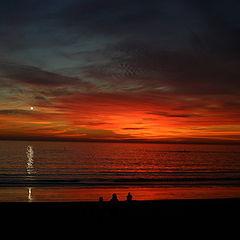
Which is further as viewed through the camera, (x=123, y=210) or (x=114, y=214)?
(x=123, y=210)

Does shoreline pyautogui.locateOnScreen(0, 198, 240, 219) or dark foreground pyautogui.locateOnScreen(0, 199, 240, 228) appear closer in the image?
dark foreground pyautogui.locateOnScreen(0, 199, 240, 228)

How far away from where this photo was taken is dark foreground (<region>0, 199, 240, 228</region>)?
1174cm

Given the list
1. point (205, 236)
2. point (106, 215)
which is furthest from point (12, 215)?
point (205, 236)

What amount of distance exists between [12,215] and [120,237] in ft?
19.6

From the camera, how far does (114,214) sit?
1216 cm

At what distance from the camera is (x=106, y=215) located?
1220 centimetres

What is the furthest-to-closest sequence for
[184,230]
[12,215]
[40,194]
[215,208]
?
[40,194] → [215,208] → [12,215] → [184,230]

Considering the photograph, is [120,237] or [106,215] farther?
[106,215]

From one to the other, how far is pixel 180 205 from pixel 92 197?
888 centimetres

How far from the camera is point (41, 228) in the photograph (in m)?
10.7

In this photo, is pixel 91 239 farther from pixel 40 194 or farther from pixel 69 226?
pixel 40 194

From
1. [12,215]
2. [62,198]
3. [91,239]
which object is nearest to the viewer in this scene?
[91,239]

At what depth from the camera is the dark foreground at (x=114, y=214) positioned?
38.5 feet

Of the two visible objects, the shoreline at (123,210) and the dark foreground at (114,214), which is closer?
the dark foreground at (114,214)
